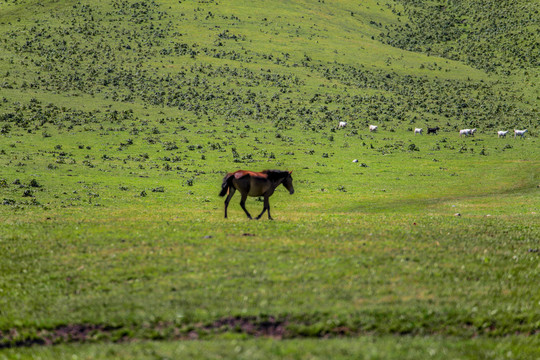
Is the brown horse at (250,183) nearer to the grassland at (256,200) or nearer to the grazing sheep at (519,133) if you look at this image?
the grassland at (256,200)

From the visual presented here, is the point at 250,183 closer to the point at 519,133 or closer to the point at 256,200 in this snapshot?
the point at 256,200

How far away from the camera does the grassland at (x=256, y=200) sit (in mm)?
13164

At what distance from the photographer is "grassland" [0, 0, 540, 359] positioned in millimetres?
13164

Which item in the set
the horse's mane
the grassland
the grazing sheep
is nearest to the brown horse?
the horse's mane

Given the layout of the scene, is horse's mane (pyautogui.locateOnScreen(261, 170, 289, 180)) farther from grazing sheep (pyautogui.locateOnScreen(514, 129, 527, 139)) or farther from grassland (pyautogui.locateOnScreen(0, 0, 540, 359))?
grazing sheep (pyautogui.locateOnScreen(514, 129, 527, 139))

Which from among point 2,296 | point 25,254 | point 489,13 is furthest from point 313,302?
point 489,13

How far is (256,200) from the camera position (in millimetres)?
41719

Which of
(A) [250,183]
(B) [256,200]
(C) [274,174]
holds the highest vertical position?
(C) [274,174]

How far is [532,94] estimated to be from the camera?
389ft

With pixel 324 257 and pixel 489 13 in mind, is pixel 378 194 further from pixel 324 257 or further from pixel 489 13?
pixel 489 13

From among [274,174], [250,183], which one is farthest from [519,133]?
[250,183]

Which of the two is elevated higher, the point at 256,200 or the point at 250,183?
the point at 250,183

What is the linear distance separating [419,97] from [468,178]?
59.9 metres

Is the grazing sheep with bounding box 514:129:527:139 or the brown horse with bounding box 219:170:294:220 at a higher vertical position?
the grazing sheep with bounding box 514:129:527:139
